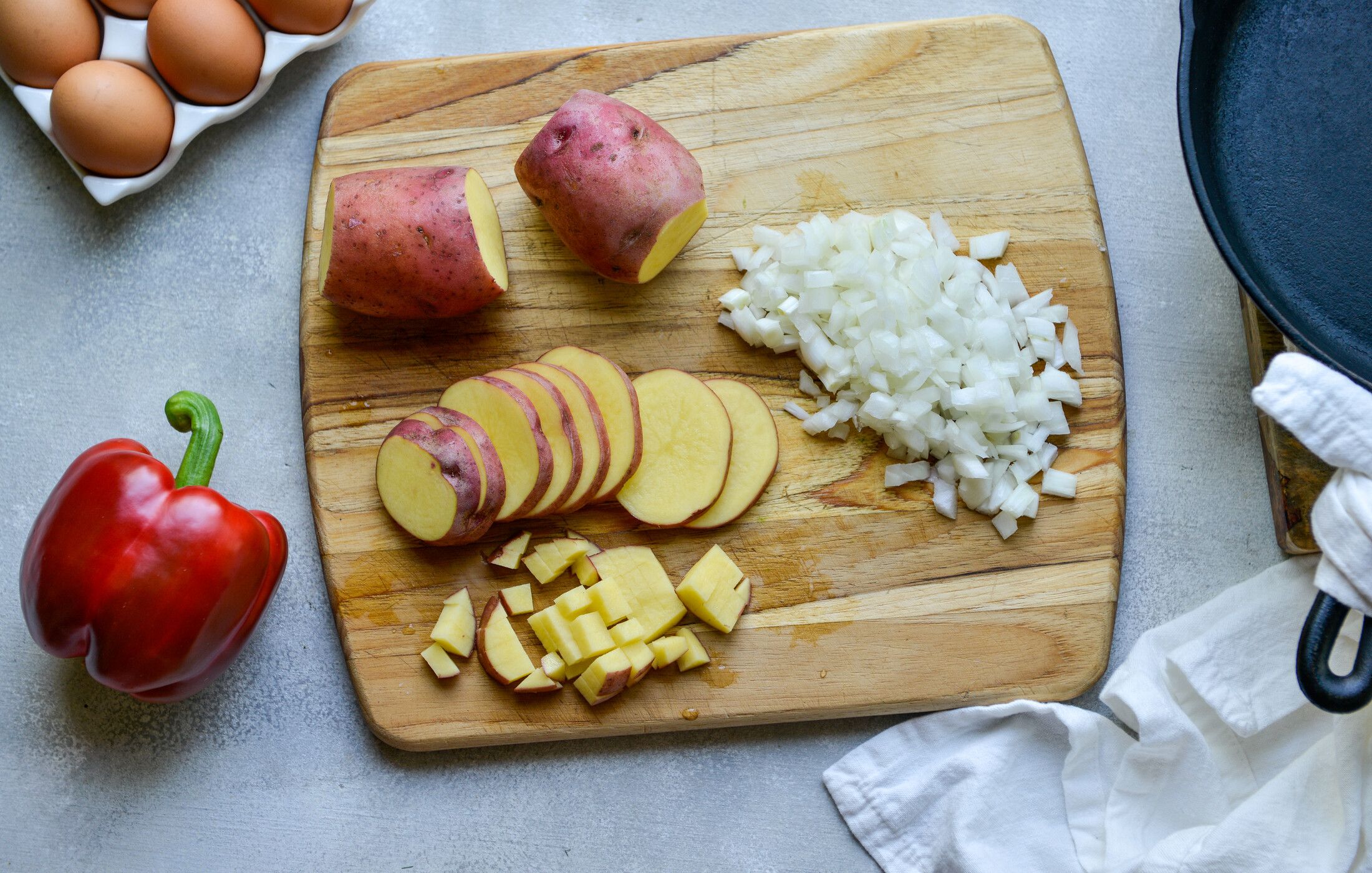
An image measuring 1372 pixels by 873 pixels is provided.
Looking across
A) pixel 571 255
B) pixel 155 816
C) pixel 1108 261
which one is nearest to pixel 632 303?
pixel 571 255

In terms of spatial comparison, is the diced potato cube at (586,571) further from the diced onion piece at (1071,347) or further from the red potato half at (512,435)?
the diced onion piece at (1071,347)

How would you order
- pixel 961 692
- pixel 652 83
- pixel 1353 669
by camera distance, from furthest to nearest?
1. pixel 652 83
2. pixel 961 692
3. pixel 1353 669

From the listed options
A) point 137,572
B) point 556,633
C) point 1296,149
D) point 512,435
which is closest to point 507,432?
point 512,435

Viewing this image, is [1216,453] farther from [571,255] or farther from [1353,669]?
[571,255]

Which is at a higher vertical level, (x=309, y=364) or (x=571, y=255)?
(x=571, y=255)

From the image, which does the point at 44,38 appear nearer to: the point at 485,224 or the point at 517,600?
the point at 485,224

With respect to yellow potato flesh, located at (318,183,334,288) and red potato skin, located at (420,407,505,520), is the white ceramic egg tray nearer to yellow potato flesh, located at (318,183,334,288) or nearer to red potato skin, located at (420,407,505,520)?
yellow potato flesh, located at (318,183,334,288)
